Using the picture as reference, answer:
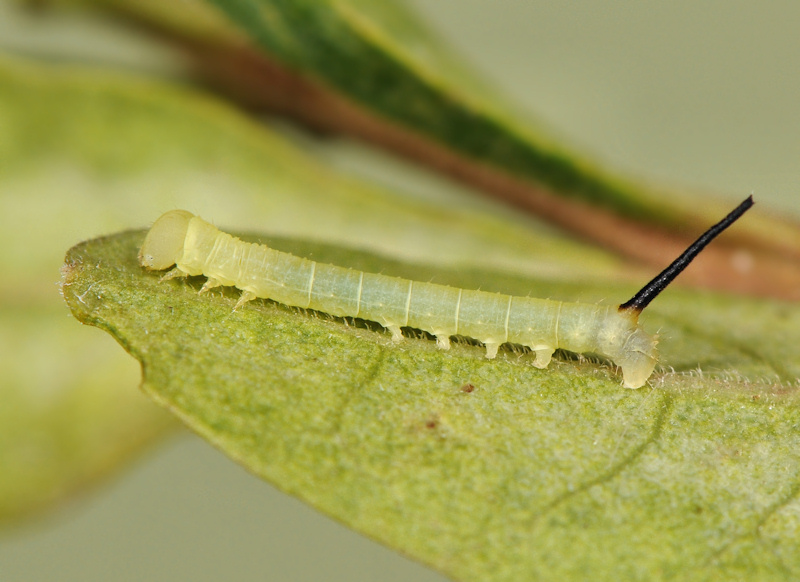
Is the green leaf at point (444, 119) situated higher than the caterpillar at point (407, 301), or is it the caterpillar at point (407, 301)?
the green leaf at point (444, 119)

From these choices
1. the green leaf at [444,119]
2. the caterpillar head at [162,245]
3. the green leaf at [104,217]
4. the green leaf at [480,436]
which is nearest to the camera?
the green leaf at [480,436]

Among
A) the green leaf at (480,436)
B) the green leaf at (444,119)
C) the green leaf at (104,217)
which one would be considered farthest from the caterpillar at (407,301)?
the green leaf at (444,119)

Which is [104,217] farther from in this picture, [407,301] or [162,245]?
[407,301]

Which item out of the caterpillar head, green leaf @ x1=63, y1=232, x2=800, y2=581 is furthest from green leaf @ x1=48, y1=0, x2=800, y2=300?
the caterpillar head

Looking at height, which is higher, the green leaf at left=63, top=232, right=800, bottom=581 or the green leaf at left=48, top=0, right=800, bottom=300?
the green leaf at left=48, top=0, right=800, bottom=300

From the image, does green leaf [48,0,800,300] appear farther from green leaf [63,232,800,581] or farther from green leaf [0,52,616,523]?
green leaf [63,232,800,581]

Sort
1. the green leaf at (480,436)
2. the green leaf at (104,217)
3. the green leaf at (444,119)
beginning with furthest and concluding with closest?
the green leaf at (104,217)
the green leaf at (444,119)
the green leaf at (480,436)

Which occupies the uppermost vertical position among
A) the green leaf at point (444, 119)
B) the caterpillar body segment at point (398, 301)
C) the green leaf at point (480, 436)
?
the green leaf at point (444, 119)

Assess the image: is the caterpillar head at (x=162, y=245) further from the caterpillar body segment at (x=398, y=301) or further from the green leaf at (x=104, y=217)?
the green leaf at (x=104, y=217)

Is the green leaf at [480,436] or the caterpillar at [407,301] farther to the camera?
the caterpillar at [407,301]
